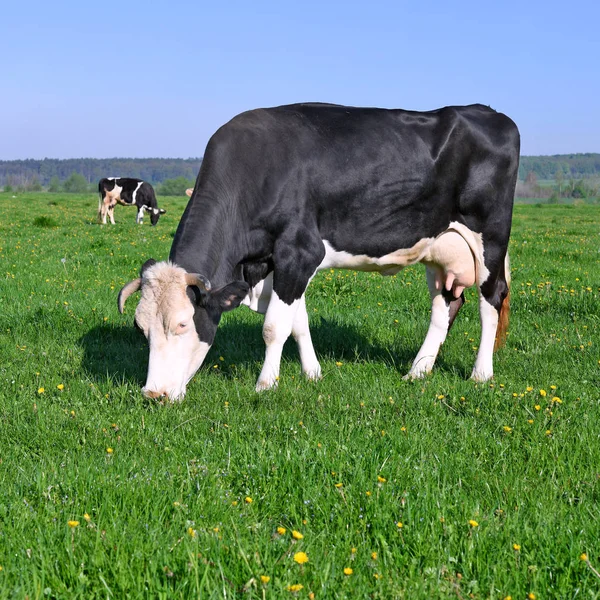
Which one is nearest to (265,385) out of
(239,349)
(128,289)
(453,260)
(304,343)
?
(304,343)

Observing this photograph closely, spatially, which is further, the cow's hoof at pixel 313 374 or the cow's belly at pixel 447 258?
the cow's belly at pixel 447 258

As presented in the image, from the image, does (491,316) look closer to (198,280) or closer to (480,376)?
(480,376)

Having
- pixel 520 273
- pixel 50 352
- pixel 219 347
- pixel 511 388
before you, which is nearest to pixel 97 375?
pixel 50 352

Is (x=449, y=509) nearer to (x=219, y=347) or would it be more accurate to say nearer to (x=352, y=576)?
(x=352, y=576)

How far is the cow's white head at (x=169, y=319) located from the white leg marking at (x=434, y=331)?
7.50 feet

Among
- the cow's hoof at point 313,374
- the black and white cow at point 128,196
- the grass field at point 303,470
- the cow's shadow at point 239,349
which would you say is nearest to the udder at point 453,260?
the grass field at point 303,470

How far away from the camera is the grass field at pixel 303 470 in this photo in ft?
9.96

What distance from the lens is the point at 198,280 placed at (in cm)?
546

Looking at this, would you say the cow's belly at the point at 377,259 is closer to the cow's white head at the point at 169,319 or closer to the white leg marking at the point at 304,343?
the white leg marking at the point at 304,343

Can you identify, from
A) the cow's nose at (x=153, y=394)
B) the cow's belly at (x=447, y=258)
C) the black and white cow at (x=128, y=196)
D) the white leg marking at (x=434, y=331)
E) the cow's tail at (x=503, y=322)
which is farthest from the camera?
the black and white cow at (x=128, y=196)

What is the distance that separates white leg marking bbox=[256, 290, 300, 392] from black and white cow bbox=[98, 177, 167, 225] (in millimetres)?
23888

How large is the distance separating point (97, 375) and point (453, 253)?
3.48m

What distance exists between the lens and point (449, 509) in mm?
3674

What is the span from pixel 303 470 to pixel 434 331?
3573 millimetres
